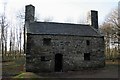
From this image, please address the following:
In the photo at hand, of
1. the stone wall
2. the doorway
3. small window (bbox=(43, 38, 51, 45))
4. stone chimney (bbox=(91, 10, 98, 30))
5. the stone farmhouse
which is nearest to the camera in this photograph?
the stone wall

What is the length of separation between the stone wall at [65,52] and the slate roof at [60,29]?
77 centimetres

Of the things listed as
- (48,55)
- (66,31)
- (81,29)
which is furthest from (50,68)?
(81,29)

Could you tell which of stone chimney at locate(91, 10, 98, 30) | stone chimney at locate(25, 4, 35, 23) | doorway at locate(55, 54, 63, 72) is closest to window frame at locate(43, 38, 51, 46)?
doorway at locate(55, 54, 63, 72)

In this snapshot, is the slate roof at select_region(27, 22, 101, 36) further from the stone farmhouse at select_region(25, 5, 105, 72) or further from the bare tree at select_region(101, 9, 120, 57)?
the bare tree at select_region(101, 9, 120, 57)

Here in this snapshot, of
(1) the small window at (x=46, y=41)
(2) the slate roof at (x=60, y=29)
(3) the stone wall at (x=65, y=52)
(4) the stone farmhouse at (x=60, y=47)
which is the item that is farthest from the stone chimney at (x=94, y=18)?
(1) the small window at (x=46, y=41)

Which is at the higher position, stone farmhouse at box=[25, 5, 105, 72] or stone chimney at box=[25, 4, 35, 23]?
stone chimney at box=[25, 4, 35, 23]

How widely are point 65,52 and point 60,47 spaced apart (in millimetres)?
1066

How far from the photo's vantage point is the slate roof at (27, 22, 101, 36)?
2978 cm

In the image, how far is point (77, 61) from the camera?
98.8 ft

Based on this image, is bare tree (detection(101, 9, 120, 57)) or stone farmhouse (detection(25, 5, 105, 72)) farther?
bare tree (detection(101, 9, 120, 57))

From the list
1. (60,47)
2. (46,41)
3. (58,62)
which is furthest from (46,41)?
(58,62)

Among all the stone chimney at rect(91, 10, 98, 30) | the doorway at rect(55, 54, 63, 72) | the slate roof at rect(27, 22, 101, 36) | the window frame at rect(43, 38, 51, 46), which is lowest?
the doorway at rect(55, 54, 63, 72)

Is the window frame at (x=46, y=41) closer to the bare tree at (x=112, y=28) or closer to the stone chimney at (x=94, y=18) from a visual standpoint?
the stone chimney at (x=94, y=18)

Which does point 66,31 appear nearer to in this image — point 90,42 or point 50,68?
point 90,42
